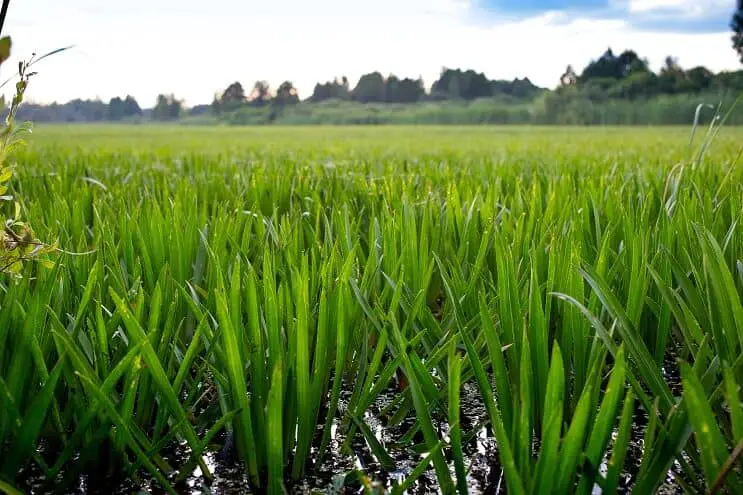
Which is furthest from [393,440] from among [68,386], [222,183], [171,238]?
[222,183]

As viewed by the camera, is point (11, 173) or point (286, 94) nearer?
point (11, 173)

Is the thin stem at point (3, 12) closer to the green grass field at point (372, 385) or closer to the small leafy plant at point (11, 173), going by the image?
the small leafy plant at point (11, 173)

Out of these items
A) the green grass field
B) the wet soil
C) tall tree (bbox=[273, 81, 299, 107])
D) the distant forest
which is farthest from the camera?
tall tree (bbox=[273, 81, 299, 107])

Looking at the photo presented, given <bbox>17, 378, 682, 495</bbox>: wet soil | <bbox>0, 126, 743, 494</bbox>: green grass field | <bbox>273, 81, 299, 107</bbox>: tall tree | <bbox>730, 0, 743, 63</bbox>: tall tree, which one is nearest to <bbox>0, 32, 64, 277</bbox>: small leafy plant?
<bbox>0, 126, 743, 494</bbox>: green grass field

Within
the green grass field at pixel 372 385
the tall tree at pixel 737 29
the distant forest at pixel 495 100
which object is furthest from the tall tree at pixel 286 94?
the green grass field at pixel 372 385

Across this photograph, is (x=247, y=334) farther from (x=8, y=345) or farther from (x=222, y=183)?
(x=222, y=183)

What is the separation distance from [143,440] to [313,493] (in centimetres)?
20

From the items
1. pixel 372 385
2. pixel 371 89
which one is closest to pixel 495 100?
pixel 371 89

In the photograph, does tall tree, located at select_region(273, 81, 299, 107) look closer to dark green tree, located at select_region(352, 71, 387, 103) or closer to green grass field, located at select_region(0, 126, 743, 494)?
dark green tree, located at select_region(352, 71, 387, 103)

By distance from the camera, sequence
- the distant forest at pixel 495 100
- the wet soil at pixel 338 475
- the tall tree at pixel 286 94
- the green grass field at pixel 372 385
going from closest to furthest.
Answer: the green grass field at pixel 372 385
the wet soil at pixel 338 475
the distant forest at pixel 495 100
the tall tree at pixel 286 94

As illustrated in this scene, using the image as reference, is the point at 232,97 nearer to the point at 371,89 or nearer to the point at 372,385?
the point at 371,89

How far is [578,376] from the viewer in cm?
90

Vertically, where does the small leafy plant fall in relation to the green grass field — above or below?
above

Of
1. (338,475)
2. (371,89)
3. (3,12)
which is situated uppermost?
(371,89)
